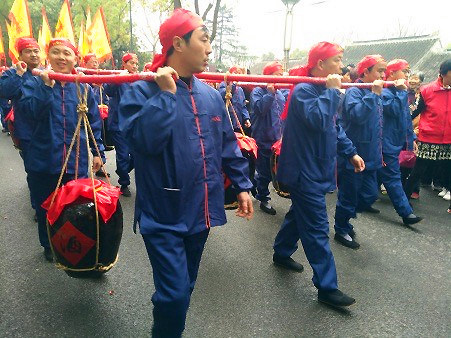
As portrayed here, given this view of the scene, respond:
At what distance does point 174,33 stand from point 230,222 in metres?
3.15

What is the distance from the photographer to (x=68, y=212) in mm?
2443

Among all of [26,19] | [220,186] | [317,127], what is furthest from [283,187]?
[26,19]

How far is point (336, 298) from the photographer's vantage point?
9.70ft

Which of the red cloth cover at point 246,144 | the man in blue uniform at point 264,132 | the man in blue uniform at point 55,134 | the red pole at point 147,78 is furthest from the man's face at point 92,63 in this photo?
the red cloth cover at point 246,144

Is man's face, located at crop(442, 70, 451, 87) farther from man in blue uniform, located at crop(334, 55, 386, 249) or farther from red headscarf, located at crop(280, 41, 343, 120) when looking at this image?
red headscarf, located at crop(280, 41, 343, 120)

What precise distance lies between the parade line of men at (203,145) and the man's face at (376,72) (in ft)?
0.04

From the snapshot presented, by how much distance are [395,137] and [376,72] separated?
3.24ft

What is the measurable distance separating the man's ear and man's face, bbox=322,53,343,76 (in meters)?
1.46

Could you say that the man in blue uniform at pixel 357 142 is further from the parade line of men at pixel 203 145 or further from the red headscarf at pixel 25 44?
the red headscarf at pixel 25 44

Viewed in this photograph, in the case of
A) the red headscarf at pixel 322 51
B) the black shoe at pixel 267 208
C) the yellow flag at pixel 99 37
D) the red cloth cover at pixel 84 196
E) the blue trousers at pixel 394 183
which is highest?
the yellow flag at pixel 99 37

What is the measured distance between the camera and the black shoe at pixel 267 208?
529 cm

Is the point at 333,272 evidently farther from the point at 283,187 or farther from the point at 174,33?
the point at 174,33

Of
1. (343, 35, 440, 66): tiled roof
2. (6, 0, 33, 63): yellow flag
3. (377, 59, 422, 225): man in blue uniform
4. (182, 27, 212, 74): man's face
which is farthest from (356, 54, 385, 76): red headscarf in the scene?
(343, 35, 440, 66): tiled roof

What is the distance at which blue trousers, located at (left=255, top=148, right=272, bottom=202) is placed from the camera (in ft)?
17.8
